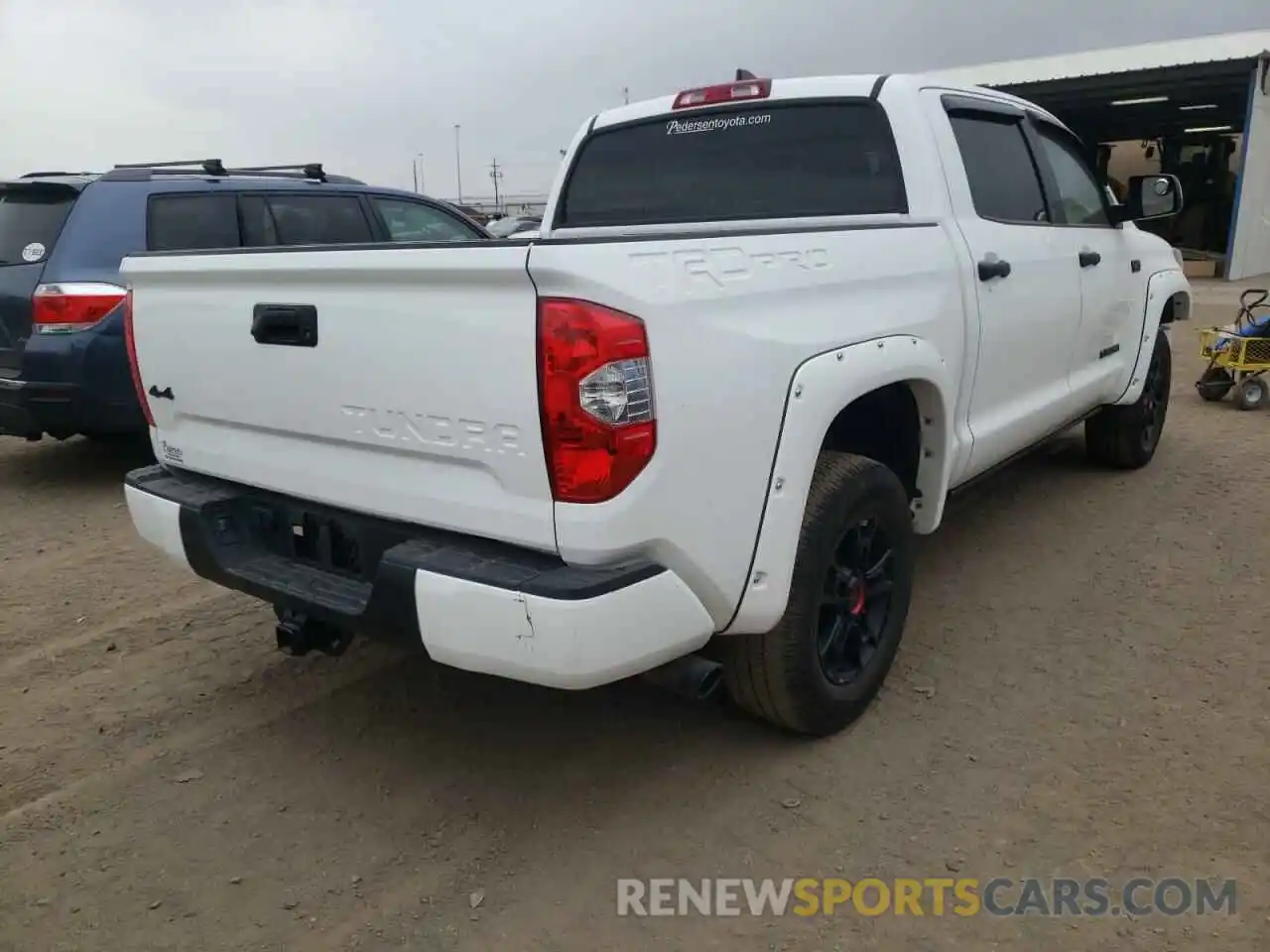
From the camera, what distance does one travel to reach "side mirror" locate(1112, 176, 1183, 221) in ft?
15.9

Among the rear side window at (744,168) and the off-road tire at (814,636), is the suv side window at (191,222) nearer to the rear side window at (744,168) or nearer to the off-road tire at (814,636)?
the rear side window at (744,168)

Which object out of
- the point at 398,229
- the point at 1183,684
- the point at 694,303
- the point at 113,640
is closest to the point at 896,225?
the point at 694,303

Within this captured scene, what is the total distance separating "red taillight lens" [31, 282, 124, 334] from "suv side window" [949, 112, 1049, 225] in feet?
14.7

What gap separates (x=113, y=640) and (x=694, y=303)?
9.41 feet

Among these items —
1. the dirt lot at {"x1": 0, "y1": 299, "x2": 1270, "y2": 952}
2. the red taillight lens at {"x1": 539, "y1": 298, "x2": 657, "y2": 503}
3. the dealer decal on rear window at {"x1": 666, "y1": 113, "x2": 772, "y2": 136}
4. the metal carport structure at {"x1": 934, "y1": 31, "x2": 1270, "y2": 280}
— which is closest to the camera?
the red taillight lens at {"x1": 539, "y1": 298, "x2": 657, "y2": 503}

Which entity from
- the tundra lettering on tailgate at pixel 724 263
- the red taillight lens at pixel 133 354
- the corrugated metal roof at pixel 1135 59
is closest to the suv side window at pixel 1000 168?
the tundra lettering on tailgate at pixel 724 263

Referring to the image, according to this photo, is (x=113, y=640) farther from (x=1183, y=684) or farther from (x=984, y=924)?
(x=1183, y=684)

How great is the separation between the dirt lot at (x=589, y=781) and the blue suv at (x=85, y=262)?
1.67 metres

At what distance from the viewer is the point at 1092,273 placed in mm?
4520

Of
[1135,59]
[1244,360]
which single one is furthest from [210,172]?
[1135,59]

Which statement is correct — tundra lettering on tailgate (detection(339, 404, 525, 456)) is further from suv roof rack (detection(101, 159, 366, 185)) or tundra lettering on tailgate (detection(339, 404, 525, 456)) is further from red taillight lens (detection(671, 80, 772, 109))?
suv roof rack (detection(101, 159, 366, 185))

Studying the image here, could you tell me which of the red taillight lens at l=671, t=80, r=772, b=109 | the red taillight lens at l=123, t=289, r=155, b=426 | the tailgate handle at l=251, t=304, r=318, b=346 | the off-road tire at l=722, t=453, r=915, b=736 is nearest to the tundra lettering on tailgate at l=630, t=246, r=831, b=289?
the off-road tire at l=722, t=453, r=915, b=736

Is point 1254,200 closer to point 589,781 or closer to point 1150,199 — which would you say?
point 1150,199

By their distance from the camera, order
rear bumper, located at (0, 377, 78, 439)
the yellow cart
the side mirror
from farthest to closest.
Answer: the yellow cart < rear bumper, located at (0, 377, 78, 439) < the side mirror
